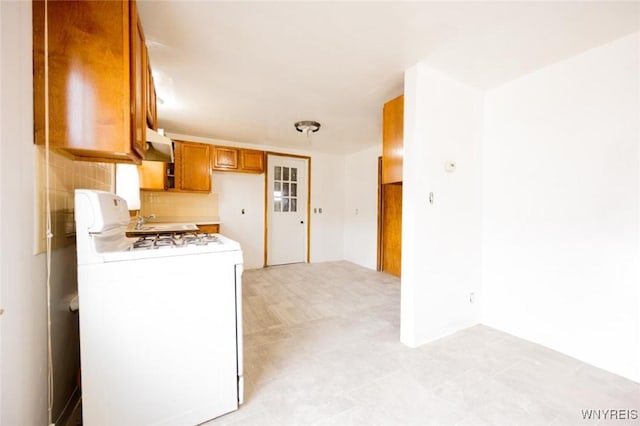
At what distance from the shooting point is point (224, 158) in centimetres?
396

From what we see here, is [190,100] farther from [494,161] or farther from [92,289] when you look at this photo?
[494,161]

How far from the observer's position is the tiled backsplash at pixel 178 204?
3.72 metres

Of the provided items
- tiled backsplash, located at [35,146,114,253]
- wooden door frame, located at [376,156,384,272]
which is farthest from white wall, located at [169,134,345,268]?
tiled backsplash, located at [35,146,114,253]

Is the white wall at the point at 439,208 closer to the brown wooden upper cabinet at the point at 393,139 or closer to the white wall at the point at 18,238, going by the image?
the brown wooden upper cabinet at the point at 393,139

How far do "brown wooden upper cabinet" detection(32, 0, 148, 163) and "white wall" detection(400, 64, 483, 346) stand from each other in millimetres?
1814

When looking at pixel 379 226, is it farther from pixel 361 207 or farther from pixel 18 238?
pixel 18 238

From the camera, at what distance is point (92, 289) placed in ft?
3.47

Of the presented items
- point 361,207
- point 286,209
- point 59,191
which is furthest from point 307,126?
point 59,191

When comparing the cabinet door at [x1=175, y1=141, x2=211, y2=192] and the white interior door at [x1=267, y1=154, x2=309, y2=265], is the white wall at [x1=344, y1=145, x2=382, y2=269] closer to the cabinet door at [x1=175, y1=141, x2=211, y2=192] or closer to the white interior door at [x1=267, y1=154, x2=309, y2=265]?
the white interior door at [x1=267, y1=154, x2=309, y2=265]

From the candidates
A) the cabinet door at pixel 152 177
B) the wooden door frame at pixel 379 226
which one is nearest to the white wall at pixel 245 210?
the cabinet door at pixel 152 177

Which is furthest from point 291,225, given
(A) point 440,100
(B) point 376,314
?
(A) point 440,100

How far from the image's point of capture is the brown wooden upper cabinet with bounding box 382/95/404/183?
2.18m

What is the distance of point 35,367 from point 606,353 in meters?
3.24

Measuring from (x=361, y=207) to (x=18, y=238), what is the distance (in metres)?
4.43
